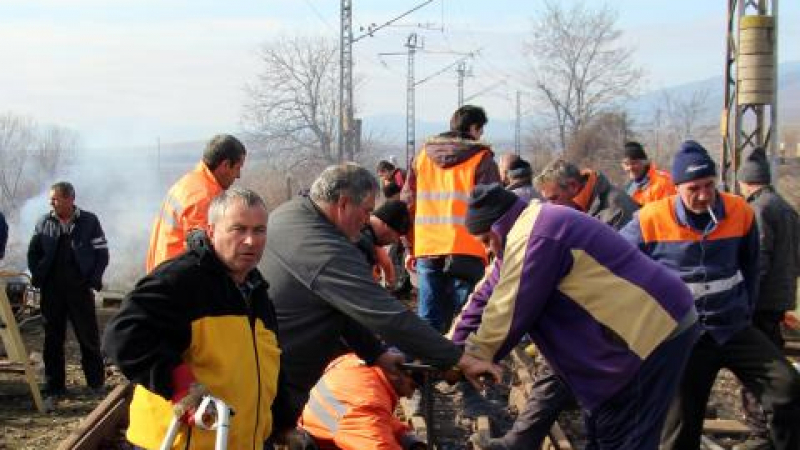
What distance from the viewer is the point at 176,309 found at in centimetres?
316

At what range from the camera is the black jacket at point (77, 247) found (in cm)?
875

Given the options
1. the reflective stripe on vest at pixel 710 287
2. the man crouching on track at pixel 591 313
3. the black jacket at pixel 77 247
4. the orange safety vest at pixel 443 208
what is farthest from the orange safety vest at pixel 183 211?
the reflective stripe on vest at pixel 710 287

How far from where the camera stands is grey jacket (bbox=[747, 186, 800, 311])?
6590mm

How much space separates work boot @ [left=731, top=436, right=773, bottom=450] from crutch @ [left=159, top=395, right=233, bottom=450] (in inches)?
169

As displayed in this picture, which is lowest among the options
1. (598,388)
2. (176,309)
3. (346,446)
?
(346,446)

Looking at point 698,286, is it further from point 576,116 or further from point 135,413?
point 576,116

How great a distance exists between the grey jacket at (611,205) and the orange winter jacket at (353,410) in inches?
165

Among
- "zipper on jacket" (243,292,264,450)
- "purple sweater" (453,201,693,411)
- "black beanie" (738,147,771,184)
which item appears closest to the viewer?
"zipper on jacket" (243,292,264,450)

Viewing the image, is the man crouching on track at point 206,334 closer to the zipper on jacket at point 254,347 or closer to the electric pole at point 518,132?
the zipper on jacket at point 254,347

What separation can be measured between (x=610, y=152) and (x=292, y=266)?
1584 inches

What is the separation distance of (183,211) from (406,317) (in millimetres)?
2629

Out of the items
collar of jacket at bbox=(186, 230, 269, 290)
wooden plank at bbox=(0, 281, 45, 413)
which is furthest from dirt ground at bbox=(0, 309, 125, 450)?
collar of jacket at bbox=(186, 230, 269, 290)

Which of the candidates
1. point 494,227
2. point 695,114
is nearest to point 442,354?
point 494,227

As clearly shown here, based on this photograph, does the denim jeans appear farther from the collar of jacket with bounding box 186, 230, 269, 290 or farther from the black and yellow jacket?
the collar of jacket with bounding box 186, 230, 269, 290
